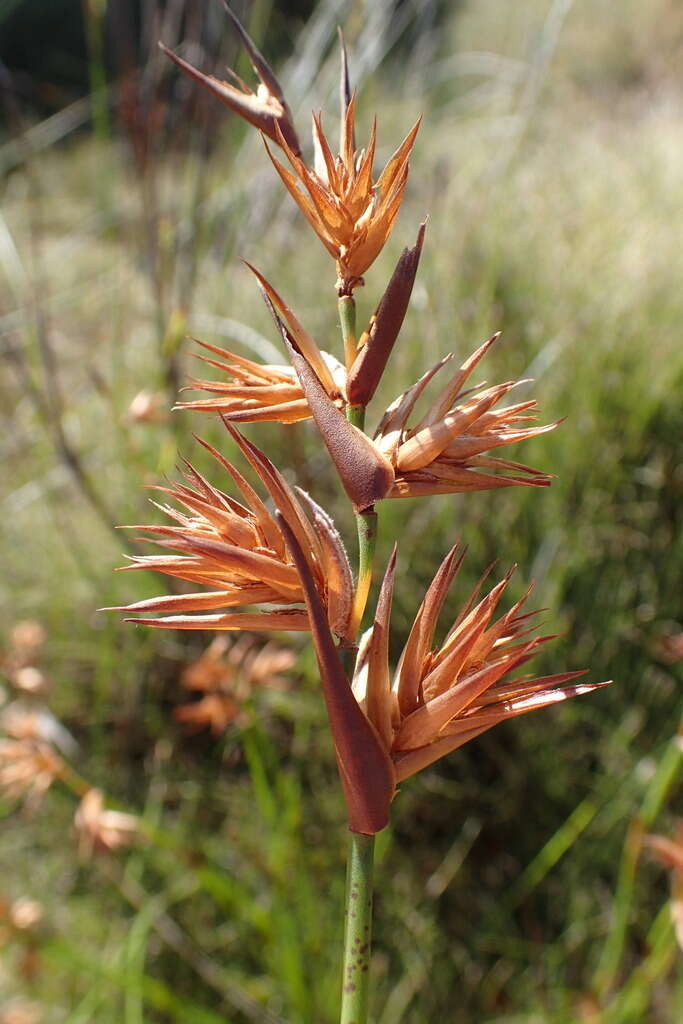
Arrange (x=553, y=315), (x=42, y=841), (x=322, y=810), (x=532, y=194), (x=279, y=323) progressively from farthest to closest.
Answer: (x=532, y=194) → (x=553, y=315) → (x=42, y=841) → (x=322, y=810) → (x=279, y=323)

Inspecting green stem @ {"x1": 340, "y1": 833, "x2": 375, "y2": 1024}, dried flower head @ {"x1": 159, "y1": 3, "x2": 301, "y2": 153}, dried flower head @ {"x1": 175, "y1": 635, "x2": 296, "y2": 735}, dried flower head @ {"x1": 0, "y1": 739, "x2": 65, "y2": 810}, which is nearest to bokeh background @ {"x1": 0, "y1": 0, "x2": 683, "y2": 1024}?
dried flower head @ {"x1": 175, "y1": 635, "x2": 296, "y2": 735}

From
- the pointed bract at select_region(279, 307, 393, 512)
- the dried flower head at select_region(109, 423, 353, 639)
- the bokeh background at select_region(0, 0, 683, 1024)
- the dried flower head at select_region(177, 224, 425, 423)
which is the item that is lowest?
the bokeh background at select_region(0, 0, 683, 1024)

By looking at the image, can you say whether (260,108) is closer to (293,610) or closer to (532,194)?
(293,610)

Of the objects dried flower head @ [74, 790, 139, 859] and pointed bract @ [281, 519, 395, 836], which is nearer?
pointed bract @ [281, 519, 395, 836]

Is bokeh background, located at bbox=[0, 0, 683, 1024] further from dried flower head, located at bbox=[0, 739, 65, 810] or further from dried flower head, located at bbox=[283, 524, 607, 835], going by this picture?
dried flower head, located at bbox=[283, 524, 607, 835]

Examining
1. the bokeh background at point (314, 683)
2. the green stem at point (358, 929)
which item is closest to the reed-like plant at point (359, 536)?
the green stem at point (358, 929)

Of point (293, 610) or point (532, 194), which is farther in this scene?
point (532, 194)

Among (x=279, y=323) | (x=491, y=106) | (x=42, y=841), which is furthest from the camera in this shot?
(x=491, y=106)

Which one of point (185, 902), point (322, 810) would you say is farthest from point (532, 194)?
point (185, 902)

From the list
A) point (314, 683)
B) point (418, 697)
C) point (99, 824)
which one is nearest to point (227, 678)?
point (99, 824)
